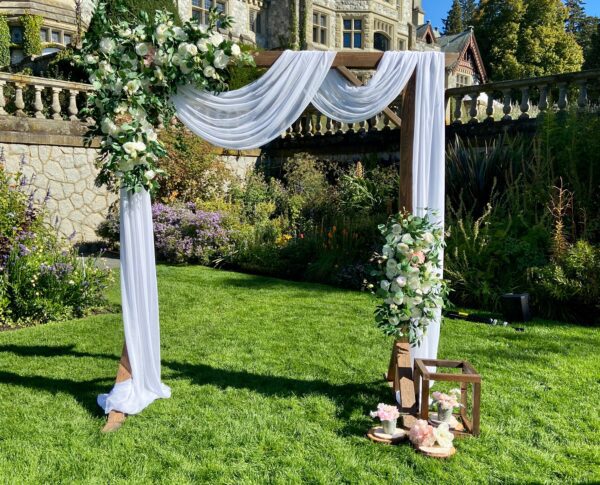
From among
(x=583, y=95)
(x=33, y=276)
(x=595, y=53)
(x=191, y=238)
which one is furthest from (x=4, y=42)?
(x=595, y=53)

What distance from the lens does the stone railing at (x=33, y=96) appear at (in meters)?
9.91

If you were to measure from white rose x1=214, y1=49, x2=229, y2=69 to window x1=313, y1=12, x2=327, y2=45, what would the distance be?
1020 inches

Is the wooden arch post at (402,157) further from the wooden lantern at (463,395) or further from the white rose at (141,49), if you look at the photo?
the white rose at (141,49)

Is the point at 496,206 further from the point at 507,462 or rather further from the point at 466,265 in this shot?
the point at 507,462

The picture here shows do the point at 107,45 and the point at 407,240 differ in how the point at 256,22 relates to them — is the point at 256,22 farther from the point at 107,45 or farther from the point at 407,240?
the point at 407,240

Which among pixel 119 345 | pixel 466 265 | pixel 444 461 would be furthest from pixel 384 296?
pixel 466 265

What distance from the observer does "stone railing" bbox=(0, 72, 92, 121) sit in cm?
991

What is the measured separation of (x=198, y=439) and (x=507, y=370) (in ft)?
9.29

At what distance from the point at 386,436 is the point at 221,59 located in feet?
9.32

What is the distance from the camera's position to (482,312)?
6.83 m

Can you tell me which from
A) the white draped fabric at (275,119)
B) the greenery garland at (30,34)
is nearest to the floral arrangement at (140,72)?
the white draped fabric at (275,119)

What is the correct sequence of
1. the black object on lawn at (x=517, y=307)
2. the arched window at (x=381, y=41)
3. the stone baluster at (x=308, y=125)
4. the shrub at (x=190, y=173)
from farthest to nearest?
1. the arched window at (x=381, y=41)
2. the stone baluster at (x=308, y=125)
3. the shrub at (x=190, y=173)
4. the black object on lawn at (x=517, y=307)

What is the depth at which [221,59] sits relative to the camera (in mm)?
3879

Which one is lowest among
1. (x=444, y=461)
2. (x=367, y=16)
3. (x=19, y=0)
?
(x=444, y=461)
